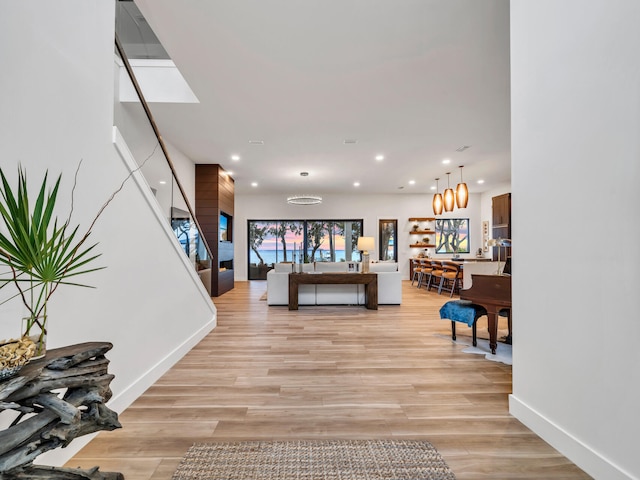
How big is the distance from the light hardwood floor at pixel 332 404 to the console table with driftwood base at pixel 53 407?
534 millimetres

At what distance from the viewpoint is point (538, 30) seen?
1.91 m

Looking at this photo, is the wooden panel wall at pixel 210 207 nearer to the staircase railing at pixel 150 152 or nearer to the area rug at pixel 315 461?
the staircase railing at pixel 150 152

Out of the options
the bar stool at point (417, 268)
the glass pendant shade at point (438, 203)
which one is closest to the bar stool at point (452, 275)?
the bar stool at point (417, 268)

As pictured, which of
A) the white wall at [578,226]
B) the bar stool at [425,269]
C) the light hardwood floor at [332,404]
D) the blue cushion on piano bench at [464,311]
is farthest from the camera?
the bar stool at [425,269]

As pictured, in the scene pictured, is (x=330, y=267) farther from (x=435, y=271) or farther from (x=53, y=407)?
(x=53, y=407)

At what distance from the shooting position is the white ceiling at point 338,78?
253 centimetres

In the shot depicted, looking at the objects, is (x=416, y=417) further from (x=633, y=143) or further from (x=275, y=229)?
(x=275, y=229)

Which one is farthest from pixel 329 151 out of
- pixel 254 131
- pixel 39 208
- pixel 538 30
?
pixel 39 208

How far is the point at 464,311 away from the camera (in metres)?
3.54

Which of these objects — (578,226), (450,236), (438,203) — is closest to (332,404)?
(578,226)

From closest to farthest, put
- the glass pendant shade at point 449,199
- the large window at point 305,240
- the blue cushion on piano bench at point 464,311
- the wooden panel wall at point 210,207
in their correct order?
the blue cushion on piano bench at point 464,311 → the glass pendant shade at point 449,199 → the wooden panel wall at point 210,207 → the large window at point 305,240

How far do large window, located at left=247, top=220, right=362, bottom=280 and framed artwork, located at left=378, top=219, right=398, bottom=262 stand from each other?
736 millimetres

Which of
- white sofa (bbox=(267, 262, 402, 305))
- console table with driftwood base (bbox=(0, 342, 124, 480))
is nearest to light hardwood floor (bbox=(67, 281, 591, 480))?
console table with driftwood base (bbox=(0, 342, 124, 480))

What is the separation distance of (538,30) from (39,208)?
105 inches
